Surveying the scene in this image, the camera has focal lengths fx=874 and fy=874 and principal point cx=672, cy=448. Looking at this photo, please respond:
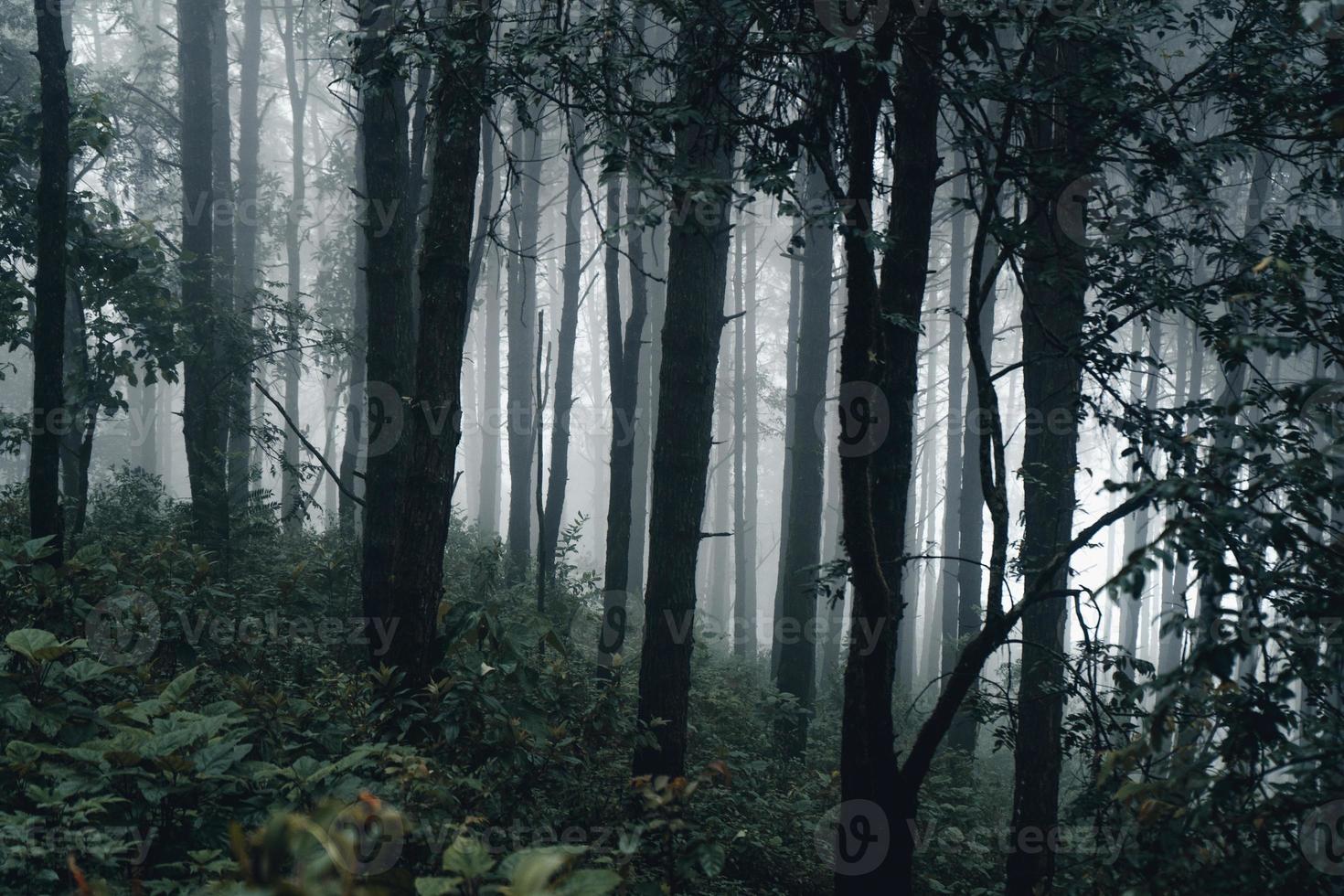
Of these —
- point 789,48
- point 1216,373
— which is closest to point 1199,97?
point 789,48

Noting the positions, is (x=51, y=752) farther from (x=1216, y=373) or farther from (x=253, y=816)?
(x=1216, y=373)

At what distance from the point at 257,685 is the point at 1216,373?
93.3ft

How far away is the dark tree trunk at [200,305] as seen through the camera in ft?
34.7

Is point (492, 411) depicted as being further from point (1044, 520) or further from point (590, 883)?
point (590, 883)

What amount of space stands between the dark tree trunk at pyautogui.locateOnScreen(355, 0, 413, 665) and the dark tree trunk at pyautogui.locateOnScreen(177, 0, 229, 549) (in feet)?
10.3

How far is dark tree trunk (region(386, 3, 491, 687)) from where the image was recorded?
600 cm

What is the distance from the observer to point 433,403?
6027 mm

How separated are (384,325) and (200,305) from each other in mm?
4549

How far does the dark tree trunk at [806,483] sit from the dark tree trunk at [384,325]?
537 cm

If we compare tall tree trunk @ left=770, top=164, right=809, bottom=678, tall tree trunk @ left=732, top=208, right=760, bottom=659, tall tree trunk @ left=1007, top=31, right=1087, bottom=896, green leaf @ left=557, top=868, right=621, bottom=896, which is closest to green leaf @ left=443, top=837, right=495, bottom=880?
green leaf @ left=557, top=868, right=621, bottom=896

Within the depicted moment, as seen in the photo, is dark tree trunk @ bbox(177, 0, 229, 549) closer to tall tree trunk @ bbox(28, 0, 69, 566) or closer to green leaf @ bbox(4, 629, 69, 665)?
tall tree trunk @ bbox(28, 0, 69, 566)

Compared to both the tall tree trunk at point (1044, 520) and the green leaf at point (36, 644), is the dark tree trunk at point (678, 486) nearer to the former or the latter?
the tall tree trunk at point (1044, 520)

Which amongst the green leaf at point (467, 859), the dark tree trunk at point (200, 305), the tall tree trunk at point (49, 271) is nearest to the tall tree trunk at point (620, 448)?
the dark tree trunk at point (200, 305)

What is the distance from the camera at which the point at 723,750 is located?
9.22 metres
